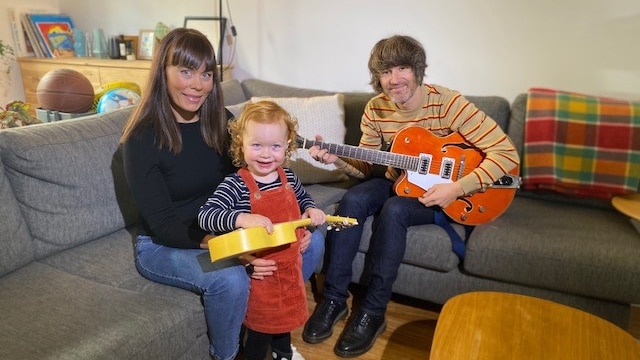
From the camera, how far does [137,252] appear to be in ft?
4.69

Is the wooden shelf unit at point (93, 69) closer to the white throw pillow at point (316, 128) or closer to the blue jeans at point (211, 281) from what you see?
the white throw pillow at point (316, 128)

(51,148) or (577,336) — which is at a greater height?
(51,148)

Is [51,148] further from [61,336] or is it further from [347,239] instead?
[347,239]

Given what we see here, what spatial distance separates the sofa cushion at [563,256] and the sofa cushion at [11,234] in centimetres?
147

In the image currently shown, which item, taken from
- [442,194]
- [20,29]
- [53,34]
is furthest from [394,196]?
[20,29]

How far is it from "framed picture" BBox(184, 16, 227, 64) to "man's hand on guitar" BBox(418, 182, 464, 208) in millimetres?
1655

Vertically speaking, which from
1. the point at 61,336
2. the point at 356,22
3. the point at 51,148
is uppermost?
the point at 356,22

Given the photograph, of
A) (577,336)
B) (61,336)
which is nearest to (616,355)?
(577,336)

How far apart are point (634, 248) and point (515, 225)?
14.9 inches

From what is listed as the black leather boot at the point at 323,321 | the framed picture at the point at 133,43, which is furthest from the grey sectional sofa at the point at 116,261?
the framed picture at the point at 133,43

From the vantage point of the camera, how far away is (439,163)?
1709mm

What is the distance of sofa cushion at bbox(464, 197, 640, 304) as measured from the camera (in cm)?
152

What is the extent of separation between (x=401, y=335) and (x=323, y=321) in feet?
1.01

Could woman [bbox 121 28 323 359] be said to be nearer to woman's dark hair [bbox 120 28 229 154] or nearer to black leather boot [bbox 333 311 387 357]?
woman's dark hair [bbox 120 28 229 154]
